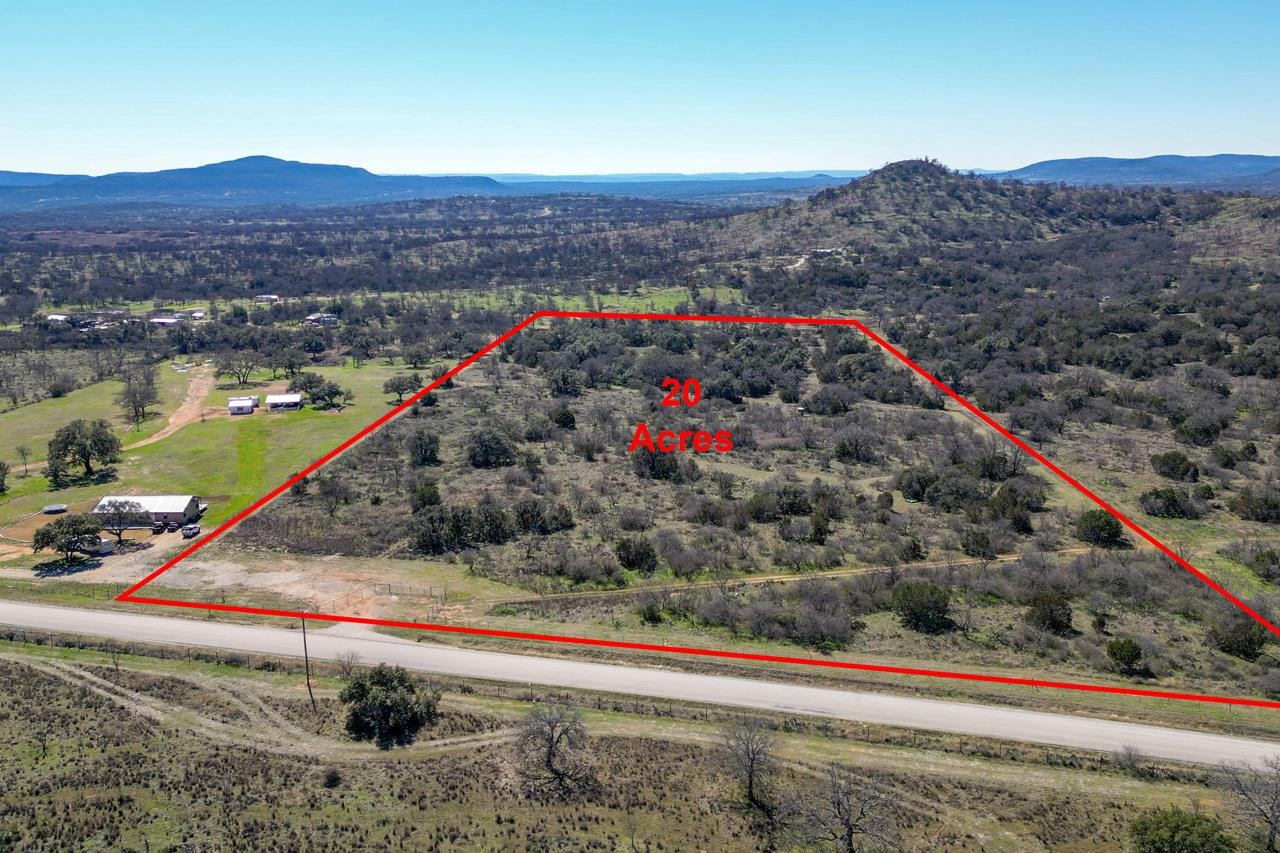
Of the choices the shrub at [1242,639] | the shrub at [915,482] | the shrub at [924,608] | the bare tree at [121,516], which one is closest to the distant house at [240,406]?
the bare tree at [121,516]

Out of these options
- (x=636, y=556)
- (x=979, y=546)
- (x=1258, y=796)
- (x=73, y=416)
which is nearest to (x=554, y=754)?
(x=636, y=556)

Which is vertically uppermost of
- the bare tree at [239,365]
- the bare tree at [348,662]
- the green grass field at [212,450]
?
the bare tree at [239,365]

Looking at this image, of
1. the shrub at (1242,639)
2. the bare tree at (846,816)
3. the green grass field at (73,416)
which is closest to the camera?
the bare tree at (846,816)

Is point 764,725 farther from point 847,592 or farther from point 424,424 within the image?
point 424,424

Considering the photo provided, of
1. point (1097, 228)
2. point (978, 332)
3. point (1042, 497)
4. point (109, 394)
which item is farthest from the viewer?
point (1097, 228)

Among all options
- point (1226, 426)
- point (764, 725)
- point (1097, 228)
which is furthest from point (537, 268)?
point (764, 725)

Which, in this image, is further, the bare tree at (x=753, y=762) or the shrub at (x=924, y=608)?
the shrub at (x=924, y=608)

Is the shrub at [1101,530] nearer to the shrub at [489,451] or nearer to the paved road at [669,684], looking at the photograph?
the paved road at [669,684]
